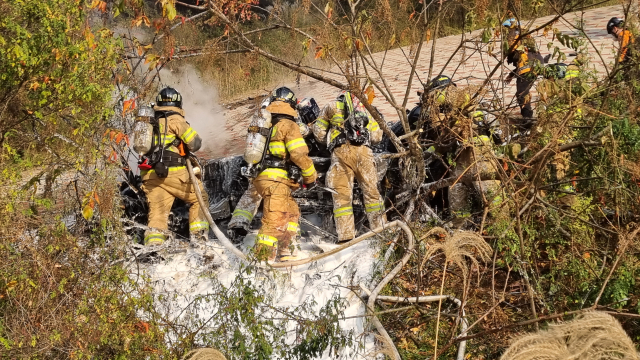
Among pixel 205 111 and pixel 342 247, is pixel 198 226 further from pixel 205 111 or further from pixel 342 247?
pixel 205 111

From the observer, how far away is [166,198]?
19.5 ft

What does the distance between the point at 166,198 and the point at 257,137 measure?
4.16 ft

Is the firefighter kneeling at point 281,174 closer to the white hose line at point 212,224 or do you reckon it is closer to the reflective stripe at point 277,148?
the reflective stripe at point 277,148

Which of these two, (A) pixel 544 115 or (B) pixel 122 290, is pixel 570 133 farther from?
(B) pixel 122 290

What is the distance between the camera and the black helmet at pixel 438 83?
5.26 metres

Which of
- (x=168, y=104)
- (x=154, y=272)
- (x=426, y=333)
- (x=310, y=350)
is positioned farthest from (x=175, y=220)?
(x=426, y=333)

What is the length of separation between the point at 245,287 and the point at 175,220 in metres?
2.23

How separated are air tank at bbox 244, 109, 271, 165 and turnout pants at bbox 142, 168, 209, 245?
2.78 feet

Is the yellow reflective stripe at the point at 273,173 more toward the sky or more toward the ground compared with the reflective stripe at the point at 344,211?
more toward the sky

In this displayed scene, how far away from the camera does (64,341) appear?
4191mm

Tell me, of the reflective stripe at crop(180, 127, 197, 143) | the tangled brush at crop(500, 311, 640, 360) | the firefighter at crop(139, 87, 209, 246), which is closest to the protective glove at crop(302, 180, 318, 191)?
the firefighter at crop(139, 87, 209, 246)

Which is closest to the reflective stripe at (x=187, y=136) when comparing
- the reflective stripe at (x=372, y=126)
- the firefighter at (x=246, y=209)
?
the firefighter at (x=246, y=209)

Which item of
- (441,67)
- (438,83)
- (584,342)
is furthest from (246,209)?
(441,67)

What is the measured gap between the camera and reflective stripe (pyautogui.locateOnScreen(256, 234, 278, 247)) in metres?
5.43
